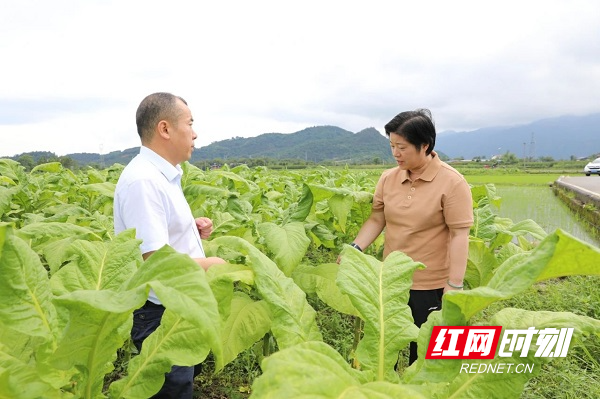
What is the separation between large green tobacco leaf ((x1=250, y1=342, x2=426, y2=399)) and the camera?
0.71 m

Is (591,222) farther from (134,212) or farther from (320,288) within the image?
(134,212)

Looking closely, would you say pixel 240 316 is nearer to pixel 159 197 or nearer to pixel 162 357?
pixel 159 197

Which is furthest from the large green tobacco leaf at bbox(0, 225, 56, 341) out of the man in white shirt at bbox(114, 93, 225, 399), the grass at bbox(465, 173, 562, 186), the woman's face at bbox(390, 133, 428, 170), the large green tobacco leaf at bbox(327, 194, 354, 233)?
the grass at bbox(465, 173, 562, 186)

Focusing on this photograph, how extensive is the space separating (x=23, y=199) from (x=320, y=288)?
3.67 meters

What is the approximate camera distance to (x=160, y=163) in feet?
6.98

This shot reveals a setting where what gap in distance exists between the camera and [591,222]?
1043 cm

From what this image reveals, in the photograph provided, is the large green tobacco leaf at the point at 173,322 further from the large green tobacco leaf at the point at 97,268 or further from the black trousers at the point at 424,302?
the black trousers at the point at 424,302

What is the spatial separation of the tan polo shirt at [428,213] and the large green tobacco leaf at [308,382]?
210cm

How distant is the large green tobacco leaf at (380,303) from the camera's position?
46.8 inches

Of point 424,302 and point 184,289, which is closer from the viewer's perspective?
point 184,289

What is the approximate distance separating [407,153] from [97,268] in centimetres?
204

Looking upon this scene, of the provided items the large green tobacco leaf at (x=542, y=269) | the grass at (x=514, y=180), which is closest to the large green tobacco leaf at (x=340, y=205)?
the large green tobacco leaf at (x=542, y=269)

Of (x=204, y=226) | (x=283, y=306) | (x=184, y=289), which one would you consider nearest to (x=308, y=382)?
(x=184, y=289)

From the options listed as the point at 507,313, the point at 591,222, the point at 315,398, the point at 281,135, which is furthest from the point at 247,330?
the point at 281,135
